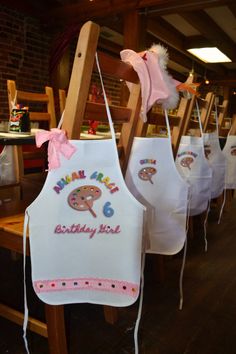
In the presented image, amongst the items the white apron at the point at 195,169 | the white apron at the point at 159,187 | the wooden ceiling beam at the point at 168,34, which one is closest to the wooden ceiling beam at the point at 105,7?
the wooden ceiling beam at the point at 168,34

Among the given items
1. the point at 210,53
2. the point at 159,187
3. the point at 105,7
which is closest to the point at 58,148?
the point at 159,187

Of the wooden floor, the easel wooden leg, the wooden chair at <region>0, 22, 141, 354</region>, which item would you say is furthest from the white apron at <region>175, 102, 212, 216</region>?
the easel wooden leg

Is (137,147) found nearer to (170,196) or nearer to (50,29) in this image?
(170,196)

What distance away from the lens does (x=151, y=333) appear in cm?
124

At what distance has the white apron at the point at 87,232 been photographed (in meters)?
0.86

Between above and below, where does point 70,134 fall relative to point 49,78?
below

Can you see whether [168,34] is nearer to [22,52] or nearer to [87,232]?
[22,52]

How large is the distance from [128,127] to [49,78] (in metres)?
3.45

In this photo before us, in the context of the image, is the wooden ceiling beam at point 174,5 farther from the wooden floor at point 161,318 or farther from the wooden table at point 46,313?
the wooden table at point 46,313

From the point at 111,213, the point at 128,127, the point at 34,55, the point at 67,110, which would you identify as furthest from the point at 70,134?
the point at 34,55

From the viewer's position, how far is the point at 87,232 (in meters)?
0.89

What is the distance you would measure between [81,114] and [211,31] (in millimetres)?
4368

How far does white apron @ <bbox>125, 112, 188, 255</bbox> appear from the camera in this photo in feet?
3.99

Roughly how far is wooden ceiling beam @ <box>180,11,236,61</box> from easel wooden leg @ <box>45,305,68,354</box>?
13.2 ft
